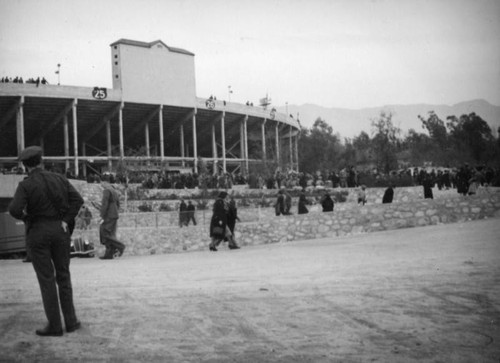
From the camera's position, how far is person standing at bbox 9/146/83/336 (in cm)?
484

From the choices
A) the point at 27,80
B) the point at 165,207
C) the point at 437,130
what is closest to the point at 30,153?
the point at 165,207

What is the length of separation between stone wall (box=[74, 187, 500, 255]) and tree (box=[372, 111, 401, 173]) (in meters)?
26.7

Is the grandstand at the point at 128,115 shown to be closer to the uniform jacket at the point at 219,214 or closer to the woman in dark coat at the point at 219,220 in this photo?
the woman in dark coat at the point at 219,220

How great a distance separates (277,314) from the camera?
5492 millimetres

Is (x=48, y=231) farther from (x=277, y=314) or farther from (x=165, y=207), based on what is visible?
(x=165, y=207)

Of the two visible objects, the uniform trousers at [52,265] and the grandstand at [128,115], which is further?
the grandstand at [128,115]

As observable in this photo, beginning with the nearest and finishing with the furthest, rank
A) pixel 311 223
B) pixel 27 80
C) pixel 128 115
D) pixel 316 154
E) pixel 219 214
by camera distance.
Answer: pixel 219 214 < pixel 311 223 < pixel 27 80 < pixel 128 115 < pixel 316 154

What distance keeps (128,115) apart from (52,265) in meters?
44.6

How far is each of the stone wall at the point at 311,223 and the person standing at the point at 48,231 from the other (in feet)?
43.1

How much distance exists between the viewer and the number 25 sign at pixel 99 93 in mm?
43062

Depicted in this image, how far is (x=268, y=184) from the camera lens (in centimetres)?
3419

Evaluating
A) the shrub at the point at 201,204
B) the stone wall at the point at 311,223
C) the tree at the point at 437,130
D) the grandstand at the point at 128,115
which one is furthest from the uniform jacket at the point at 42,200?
the tree at the point at 437,130

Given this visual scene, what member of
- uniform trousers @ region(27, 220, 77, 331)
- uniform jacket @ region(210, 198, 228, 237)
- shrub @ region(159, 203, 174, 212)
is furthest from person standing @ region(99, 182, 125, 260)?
shrub @ region(159, 203, 174, 212)

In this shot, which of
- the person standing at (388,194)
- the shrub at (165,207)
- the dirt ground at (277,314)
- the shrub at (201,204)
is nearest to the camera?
the dirt ground at (277,314)
